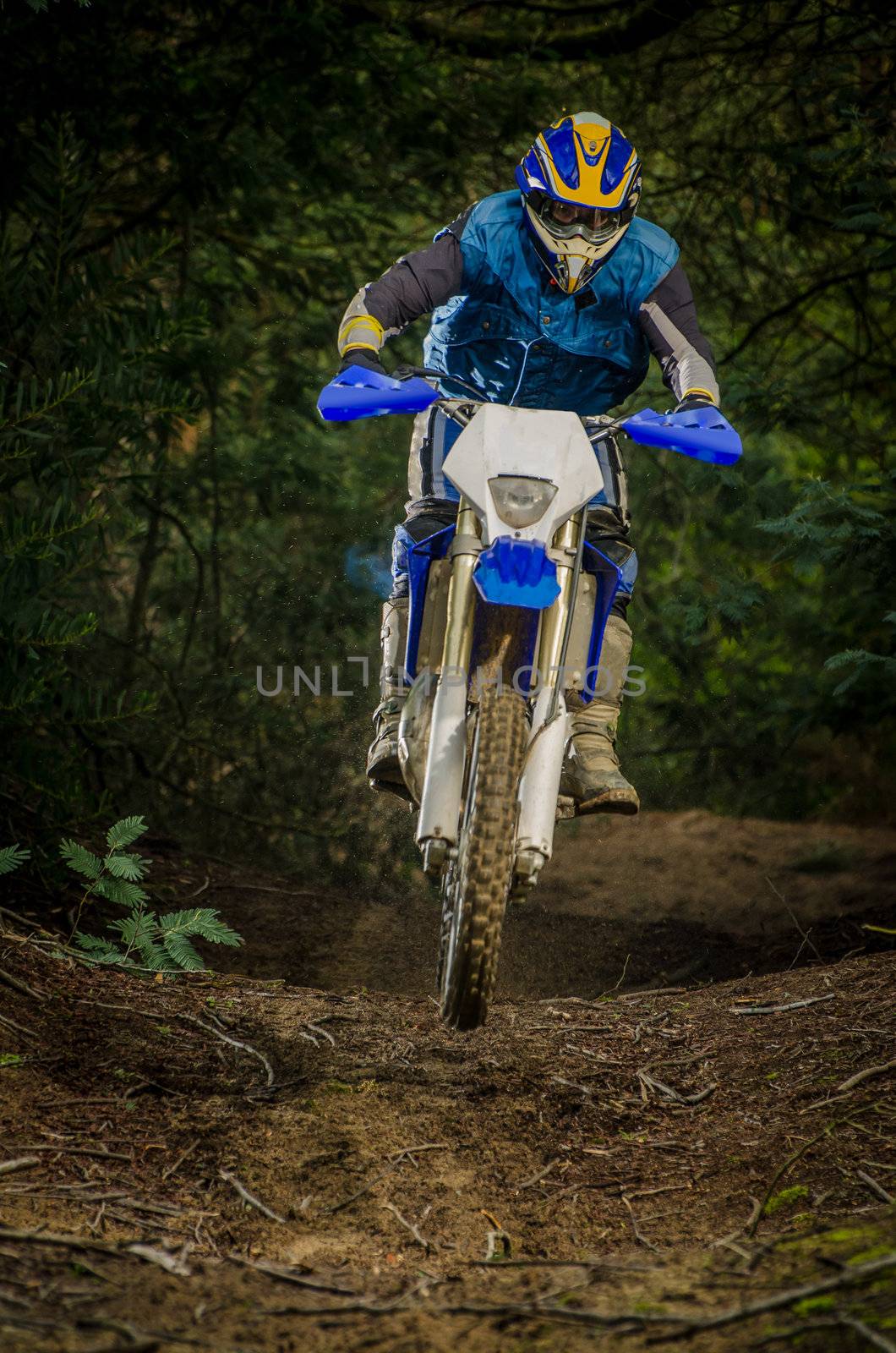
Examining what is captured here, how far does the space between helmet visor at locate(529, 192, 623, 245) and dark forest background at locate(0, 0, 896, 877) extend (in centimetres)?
186

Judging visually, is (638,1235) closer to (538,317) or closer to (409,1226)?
(409,1226)

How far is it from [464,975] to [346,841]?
4638 millimetres

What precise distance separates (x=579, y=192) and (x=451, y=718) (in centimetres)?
170

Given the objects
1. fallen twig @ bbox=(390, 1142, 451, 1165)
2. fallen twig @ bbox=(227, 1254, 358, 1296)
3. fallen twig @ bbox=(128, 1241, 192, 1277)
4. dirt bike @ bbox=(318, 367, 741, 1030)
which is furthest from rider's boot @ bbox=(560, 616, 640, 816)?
fallen twig @ bbox=(128, 1241, 192, 1277)

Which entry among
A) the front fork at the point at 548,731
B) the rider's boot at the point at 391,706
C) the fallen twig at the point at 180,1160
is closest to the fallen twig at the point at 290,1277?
the fallen twig at the point at 180,1160

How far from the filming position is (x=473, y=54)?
8.16 meters

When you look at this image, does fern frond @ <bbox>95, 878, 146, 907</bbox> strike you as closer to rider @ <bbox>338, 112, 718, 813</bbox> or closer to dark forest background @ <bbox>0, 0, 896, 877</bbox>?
dark forest background @ <bbox>0, 0, 896, 877</bbox>

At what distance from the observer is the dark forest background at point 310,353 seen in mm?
5691

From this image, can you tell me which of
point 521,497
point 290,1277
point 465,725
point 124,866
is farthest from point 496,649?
point 124,866

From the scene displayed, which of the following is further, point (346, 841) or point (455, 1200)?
point (346, 841)

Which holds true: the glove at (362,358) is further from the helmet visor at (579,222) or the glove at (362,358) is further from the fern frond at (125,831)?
the fern frond at (125,831)

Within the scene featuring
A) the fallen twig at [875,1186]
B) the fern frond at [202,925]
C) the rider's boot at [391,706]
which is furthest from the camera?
the fern frond at [202,925]

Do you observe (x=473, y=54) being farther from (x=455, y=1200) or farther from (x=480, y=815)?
(x=455, y=1200)

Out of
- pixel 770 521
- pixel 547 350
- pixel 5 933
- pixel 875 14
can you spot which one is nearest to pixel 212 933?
pixel 5 933
